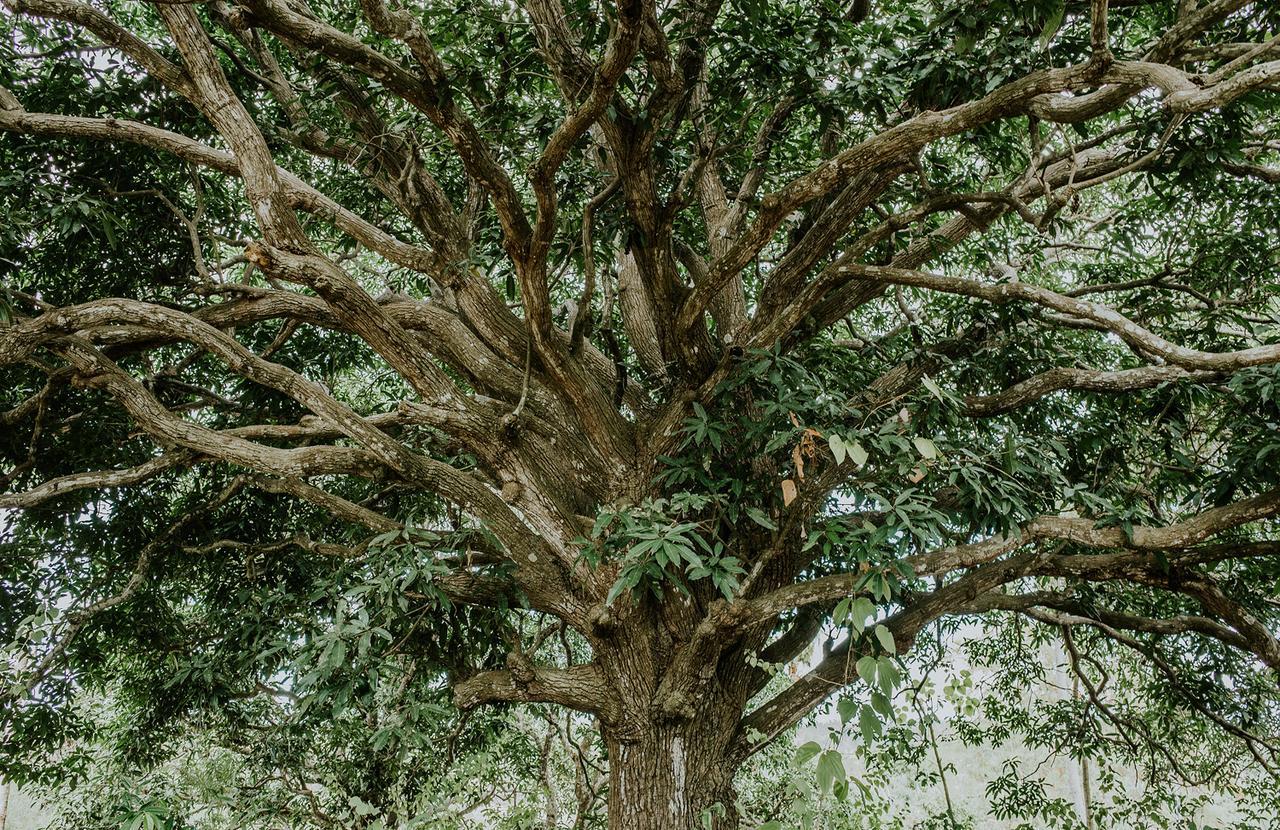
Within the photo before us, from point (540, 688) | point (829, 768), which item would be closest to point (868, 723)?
point (829, 768)

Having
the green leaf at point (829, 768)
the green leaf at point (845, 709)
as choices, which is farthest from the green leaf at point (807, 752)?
the green leaf at point (845, 709)

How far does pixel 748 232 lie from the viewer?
12.1ft

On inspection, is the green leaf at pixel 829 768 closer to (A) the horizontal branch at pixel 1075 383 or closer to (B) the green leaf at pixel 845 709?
(B) the green leaf at pixel 845 709

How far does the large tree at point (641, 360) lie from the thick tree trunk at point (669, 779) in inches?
0.7

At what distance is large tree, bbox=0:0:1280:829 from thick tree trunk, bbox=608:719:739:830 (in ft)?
0.06

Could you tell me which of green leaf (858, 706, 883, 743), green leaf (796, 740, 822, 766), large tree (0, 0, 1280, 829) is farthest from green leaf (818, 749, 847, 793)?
large tree (0, 0, 1280, 829)

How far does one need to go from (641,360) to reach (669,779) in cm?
246

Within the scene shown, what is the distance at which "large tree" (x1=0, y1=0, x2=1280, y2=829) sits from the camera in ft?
11.1

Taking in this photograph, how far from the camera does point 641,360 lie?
17.2 ft

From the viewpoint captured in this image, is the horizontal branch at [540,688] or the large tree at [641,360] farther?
the horizontal branch at [540,688]

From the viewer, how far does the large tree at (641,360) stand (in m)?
3.38

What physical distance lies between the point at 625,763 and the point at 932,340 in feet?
9.31

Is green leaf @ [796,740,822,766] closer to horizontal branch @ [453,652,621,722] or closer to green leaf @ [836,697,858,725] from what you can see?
green leaf @ [836,697,858,725]

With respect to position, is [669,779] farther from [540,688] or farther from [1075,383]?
[1075,383]
